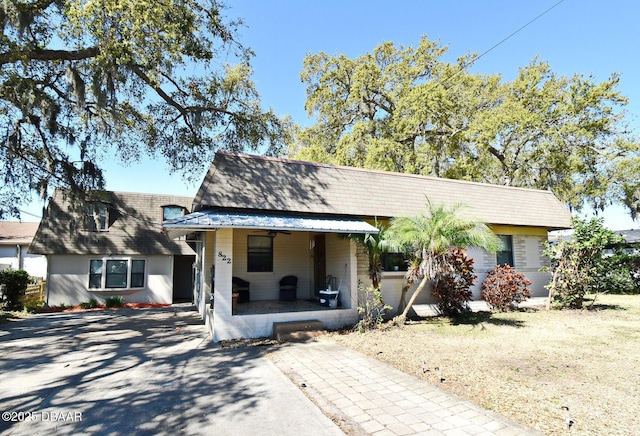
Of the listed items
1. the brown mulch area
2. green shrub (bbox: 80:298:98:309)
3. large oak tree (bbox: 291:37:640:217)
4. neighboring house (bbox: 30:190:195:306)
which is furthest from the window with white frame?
large oak tree (bbox: 291:37:640:217)

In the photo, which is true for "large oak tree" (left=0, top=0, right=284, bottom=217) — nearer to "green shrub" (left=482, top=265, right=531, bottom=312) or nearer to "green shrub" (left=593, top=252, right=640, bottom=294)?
"green shrub" (left=482, top=265, right=531, bottom=312)

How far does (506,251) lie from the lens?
13734mm

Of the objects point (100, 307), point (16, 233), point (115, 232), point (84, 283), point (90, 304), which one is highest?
point (16, 233)

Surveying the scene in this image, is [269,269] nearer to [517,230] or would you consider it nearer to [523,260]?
[517,230]

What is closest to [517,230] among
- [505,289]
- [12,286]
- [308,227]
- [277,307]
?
[505,289]

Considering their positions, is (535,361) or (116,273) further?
(116,273)

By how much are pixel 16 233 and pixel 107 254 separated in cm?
1978

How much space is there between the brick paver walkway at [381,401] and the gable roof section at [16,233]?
93.2 feet

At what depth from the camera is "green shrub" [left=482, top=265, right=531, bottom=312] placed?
10.8 m

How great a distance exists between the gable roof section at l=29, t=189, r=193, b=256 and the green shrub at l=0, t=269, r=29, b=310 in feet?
3.85

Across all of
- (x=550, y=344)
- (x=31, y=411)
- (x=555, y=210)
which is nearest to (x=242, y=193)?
(x=31, y=411)

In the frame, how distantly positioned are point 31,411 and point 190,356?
280 cm

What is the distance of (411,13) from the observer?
1237 centimetres

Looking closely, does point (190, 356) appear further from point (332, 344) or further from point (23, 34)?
point (23, 34)
